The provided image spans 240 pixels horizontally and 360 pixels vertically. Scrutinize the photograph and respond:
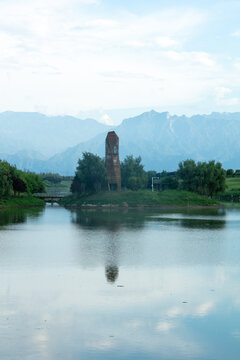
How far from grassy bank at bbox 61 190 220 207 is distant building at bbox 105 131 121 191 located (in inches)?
132

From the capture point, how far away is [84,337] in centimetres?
2023

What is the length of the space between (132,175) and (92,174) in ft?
89.3

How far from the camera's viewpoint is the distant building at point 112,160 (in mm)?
136000

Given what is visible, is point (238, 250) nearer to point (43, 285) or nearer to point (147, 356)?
point (43, 285)

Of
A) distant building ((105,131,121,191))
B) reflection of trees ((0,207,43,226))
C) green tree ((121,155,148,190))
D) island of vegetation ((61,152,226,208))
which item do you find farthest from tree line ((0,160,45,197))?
green tree ((121,155,148,190))

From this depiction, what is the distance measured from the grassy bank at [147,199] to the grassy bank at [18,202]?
15.3 m

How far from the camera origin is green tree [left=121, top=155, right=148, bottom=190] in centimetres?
15562

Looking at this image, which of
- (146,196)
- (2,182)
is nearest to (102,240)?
(2,182)

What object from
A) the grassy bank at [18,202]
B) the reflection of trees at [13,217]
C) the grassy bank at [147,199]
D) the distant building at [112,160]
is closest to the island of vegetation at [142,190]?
the grassy bank at [147,199]

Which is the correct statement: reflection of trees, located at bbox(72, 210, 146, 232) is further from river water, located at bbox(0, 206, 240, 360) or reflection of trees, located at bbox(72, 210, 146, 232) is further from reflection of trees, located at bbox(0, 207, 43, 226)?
river water, located at bbox(0, 206, 240, 360)

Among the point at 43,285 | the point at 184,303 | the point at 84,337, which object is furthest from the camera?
the point at 43,285

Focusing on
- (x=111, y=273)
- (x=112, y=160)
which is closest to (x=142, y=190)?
(x=112, y=160)

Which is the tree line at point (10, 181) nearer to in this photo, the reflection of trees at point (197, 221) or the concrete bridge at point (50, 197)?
the concrete bridge at point (50, 197)

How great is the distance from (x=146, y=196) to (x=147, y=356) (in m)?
117
